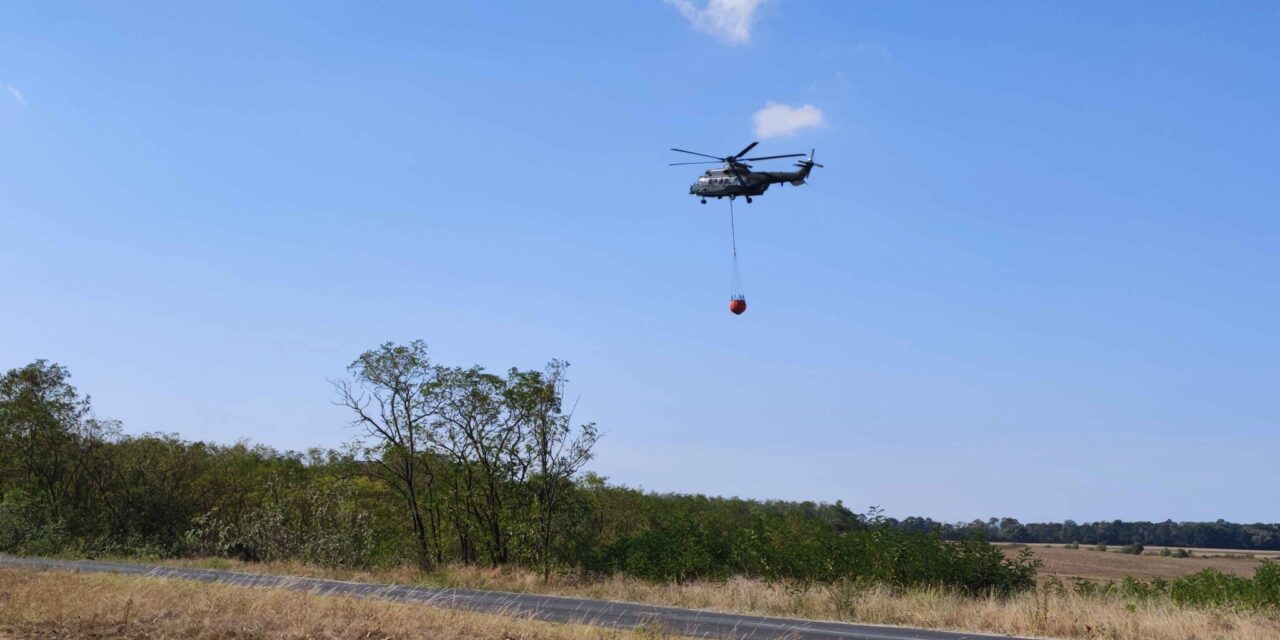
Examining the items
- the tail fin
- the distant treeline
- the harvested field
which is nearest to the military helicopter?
the tail fin

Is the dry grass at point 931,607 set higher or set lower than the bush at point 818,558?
lower

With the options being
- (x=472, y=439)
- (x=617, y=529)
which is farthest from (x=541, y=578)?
(x=617, y=529)

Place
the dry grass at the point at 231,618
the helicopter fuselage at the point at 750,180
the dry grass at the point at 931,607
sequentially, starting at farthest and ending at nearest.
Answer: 1. the helicopter fuselage at the point at 750,180
2. the dry grass at the point at 931,607
3. the dry grass at the point at 231,618

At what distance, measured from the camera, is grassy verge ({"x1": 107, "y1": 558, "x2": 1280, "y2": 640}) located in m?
18.7

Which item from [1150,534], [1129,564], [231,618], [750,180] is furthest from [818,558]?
[1150,534]

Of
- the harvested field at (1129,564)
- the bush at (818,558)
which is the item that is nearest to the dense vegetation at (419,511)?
the bush at (818,558)

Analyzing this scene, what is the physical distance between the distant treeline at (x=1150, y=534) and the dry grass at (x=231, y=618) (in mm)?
91586

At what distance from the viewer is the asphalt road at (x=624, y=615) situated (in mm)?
19297

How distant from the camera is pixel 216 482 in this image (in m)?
54.9

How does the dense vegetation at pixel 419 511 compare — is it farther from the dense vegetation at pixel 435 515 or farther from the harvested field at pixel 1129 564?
the harvested field at pixel 1129 564

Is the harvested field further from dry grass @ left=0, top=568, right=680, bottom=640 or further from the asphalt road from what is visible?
dry grass @ left=0, top=568, right=680, bottom=640

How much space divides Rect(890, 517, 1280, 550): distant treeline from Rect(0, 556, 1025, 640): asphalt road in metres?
82.1

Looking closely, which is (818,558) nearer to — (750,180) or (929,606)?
(929,606)

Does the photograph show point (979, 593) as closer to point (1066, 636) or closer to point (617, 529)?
point (1066, 636)
